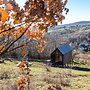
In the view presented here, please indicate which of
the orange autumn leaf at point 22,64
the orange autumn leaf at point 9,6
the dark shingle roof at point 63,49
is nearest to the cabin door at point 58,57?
the dark shingle roof at point 63,49

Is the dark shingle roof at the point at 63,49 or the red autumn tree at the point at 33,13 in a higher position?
the dark shingle roof at the point at 63,49

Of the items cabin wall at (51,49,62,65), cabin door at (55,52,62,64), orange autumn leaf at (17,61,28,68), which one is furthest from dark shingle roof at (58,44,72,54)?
orange autumn leaf at (17,61,28,68)

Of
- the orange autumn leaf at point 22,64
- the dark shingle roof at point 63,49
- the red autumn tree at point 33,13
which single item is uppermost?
the dark shingle roof at point 63,49

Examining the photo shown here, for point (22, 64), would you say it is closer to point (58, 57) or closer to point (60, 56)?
point (60, 56)

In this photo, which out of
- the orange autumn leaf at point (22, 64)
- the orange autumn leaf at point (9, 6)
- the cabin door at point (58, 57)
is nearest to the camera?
the orange autumn leaf at point (9, 6)

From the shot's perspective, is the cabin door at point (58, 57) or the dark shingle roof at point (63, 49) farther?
the dark shingle roof at point (63, 49)

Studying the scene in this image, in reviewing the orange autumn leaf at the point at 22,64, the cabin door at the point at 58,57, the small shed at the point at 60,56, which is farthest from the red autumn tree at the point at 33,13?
the cabin door at the point at 58,57

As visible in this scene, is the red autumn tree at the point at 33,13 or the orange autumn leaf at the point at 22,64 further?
the orange autumn leaf at the point at 22,64

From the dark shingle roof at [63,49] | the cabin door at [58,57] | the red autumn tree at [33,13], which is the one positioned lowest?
the red autumn tree at [33,13]

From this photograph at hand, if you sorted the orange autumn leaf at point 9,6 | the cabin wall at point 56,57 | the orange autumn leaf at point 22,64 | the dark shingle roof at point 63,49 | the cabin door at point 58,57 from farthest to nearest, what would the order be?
the dark shingle roof at point 63,49 < the cabin wall at point 56,57 < the cabin door at point 58,57 < the orange autumn leaf at point 22,64 < the orange autumn leaf at point 9,6

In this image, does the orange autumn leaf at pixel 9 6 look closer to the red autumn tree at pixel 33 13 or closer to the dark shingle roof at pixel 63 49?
the red autumn tree at pixel 33 13

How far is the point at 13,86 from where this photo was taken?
17.9m

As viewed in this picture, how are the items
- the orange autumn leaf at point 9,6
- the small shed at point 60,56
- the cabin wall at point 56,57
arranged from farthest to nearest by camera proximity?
the cabin wall at point 56,57, the small shed at point 60,56, the orange autumn leaf at point 9,6

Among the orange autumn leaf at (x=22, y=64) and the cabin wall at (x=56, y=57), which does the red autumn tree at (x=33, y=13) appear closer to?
the orange autumn leaf at (x=22, y=64)
